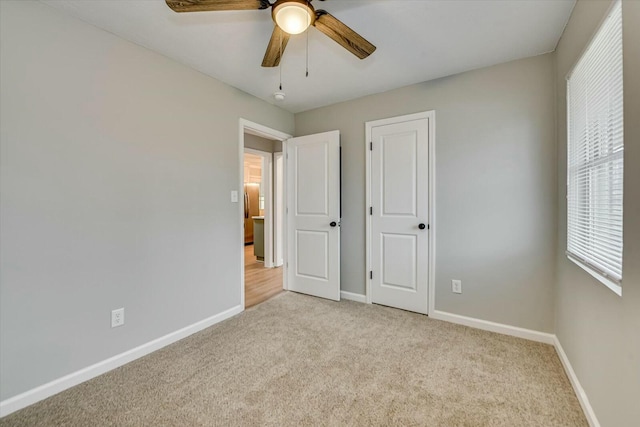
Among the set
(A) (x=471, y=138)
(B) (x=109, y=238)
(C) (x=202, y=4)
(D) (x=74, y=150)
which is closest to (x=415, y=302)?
(A) (x=471, y=138)

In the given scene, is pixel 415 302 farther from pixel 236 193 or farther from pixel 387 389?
pixel 236 193

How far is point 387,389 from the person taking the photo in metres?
1.73

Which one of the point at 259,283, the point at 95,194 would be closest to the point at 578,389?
the point at 95,194

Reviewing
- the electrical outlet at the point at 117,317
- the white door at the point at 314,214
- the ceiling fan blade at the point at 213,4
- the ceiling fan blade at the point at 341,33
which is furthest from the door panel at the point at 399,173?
the electrical outlet at the point at 117,317

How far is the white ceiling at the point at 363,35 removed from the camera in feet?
5.78

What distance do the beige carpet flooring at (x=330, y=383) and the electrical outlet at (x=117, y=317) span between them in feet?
1.04

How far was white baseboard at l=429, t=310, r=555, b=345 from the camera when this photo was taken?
2309 millimetres

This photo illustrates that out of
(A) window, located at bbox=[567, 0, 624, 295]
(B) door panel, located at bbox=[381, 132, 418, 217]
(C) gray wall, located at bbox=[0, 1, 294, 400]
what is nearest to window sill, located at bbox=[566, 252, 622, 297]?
(A) window, located at bbox=[567, 0, 624, 295]

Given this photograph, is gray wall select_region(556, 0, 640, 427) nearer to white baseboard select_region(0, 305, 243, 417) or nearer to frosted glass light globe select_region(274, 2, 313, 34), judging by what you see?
frosted glass light globe select_region(274, 2, 313, 34)

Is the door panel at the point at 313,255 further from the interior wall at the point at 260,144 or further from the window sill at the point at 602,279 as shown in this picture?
the window sill at the point at 602,279

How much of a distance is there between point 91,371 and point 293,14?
254 centimetres

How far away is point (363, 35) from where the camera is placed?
207 cm

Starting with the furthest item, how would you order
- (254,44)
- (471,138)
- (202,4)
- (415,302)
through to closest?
(415,302)
(471,138)
(254,44)
(202,4)

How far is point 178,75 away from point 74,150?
41.6 inches
